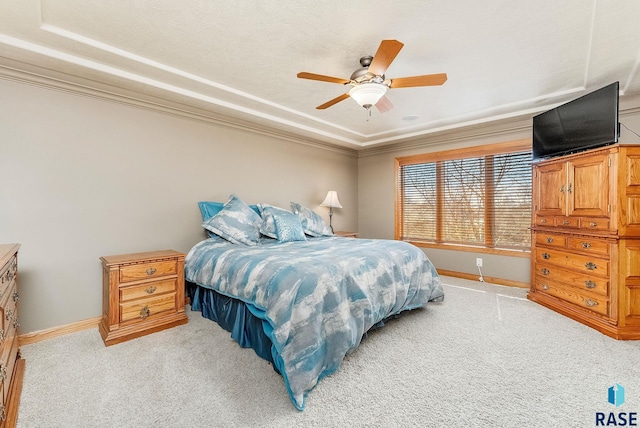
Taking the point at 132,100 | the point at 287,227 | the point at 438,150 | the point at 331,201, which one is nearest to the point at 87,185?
the point at 132,100

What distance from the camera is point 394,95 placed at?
3.20 m

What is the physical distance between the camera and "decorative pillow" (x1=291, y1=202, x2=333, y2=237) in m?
3.90

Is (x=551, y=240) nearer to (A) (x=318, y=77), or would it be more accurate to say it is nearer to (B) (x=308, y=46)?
(A) (x=318, y=77)

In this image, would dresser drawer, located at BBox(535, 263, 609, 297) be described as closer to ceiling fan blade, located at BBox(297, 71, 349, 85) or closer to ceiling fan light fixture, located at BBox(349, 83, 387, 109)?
ceiling fan light fixture, located at BBox(349, 83, 387, 109)

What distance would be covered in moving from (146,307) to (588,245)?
421 cm

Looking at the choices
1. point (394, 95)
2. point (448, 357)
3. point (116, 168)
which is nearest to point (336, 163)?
point (394, 95)

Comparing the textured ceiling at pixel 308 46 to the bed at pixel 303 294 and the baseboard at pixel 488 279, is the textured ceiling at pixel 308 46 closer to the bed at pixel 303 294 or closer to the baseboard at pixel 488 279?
the bed at pixel 303 294

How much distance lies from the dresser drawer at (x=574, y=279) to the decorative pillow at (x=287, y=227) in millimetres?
2838

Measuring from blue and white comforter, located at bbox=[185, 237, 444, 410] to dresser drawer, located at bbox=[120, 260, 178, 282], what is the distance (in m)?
0.28

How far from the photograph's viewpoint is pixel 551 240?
3.13m

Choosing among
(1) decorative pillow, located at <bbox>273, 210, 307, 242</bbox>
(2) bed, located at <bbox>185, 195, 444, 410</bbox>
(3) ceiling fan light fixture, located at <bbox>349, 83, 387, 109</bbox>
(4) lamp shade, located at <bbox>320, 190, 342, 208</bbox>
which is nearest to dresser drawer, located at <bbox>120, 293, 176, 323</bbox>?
(2) bed, located at <bbox>185, 195, 444, 410</bbox>

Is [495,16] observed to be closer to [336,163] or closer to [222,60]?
[222,60]

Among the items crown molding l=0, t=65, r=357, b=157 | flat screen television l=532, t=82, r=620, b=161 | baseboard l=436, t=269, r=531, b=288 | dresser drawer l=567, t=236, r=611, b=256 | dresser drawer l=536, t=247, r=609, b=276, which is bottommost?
baseboard l=436, t=269, r=531, b=288

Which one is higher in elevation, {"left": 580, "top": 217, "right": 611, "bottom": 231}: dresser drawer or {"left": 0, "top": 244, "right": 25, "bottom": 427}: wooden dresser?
{"left": 580, "top": 217, "right": 611, "bottom": 231}: dresser drawer
